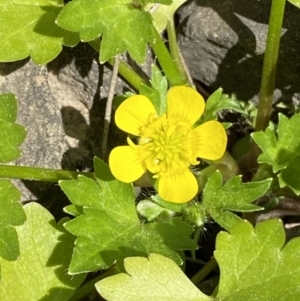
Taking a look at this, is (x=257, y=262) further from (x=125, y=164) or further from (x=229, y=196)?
(x=125, y=164)

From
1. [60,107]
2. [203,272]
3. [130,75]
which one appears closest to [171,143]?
[130,75]

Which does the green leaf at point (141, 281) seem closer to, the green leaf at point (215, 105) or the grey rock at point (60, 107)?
the green leaf at point (215, 105)

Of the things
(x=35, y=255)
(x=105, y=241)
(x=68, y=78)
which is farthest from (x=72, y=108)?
(x=105, y=241)

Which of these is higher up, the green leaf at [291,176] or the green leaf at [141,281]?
the green leaf at [291,176]

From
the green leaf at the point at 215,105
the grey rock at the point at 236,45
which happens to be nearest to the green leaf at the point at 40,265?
the green leaf at the point at 215,105

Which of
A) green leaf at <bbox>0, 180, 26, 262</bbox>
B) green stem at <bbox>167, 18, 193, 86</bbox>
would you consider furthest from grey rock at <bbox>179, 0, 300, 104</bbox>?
green leaf at <bbox>0, 180, 26, 262</bbox>

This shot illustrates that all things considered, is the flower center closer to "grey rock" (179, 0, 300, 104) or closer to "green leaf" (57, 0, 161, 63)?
"green leaf" (57, 0, 161, 63)

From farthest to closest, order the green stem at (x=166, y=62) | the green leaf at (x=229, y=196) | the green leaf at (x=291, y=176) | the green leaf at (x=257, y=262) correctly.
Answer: the green stem at (x=166, y=62) < the green leaf at (x=291, y=176) < the green leaf at (x=229, y=196) < the green leaf at (x=257, y=262)
